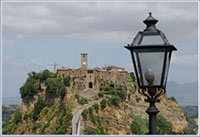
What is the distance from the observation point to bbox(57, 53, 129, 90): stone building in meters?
44.8

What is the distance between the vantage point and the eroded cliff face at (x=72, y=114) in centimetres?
4169

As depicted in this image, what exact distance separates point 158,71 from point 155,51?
0.27 metres

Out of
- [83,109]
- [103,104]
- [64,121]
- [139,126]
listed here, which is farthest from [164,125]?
[64,121]

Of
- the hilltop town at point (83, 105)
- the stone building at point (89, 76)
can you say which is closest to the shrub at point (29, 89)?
the hilltop town at point (83, 105)

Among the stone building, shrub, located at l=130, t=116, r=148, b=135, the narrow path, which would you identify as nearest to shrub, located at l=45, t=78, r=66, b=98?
the stone building

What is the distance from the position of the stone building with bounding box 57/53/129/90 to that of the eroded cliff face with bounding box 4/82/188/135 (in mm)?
1209

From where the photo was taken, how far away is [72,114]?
40844 millimetres

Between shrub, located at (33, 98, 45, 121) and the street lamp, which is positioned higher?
the street lamp

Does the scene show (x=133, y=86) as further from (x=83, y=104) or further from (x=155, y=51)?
(x=155, y=51)

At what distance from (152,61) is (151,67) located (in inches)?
3.6

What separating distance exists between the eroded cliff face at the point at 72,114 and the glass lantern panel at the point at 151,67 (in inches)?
1340

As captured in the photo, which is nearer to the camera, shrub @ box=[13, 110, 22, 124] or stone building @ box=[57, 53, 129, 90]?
stone building @ box=[57, 53, 129, 90]

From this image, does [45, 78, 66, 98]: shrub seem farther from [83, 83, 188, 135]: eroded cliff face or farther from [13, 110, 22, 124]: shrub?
[13, 110, 22, 124]: shrub

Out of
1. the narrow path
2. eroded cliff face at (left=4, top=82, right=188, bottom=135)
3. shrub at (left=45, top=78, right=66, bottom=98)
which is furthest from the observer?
shrub at (left=45, top=78, right=66, bottom=98)
